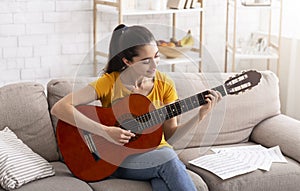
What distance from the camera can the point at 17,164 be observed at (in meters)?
2.65

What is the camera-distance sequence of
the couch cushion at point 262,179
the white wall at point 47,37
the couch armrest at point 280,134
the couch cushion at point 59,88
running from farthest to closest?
the white wall at point 47,37, the couch armrest at point 280,134, the couch cushion at point 59,88, the couch cushion at point 262,179

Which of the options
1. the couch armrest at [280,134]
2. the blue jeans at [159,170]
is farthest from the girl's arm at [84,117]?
the couch armrest at [280,134]

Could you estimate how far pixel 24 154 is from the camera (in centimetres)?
273

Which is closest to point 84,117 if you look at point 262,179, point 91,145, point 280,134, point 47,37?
point 91,145

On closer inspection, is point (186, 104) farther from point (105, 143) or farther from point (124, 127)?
point (105, 143)

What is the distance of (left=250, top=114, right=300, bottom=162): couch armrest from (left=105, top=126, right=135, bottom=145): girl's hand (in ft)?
3.04

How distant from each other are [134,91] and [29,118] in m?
0.56

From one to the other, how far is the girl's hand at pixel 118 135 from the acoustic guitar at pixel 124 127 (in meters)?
0.03

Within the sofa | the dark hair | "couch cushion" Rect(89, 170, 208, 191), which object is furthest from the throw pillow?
the dark hair

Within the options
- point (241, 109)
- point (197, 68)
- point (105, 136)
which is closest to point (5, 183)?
point (105, 136)

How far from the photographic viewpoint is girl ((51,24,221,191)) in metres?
2.65

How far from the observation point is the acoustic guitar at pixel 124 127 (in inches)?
105

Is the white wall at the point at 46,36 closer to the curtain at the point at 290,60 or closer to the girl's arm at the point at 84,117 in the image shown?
the curtain at the point at 290,60

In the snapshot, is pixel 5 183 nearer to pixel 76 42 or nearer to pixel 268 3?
pixel 76 42
